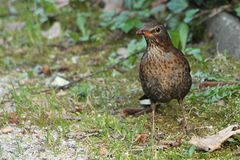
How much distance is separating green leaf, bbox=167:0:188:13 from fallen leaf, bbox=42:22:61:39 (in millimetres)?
1526

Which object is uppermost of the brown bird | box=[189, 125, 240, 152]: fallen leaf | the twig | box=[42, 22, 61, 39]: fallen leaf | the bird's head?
the bird's head

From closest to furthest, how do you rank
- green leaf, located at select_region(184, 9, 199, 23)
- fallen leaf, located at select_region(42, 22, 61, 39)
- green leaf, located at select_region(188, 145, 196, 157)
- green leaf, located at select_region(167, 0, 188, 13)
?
green leaf, located at select_region(188, 145, 196, 157), green leaf, located at select_region(184, 9, 199, 23), green leaf, located at select_region(167, 0, 188, 13), fallen leaf, located at select_region(42, 22, 61, 39)

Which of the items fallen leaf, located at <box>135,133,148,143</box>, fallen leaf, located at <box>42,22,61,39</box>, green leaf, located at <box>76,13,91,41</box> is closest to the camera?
fallen leaf, located at <box>135,133,148,143</box>

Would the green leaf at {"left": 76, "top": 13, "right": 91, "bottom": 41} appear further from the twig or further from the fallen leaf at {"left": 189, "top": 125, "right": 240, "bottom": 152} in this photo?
the fallen leaf at {"left": 189, "top": 125, "right": 240, "bottom": 152}

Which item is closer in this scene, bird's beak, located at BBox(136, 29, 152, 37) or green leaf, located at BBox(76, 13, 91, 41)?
bird's beak, located at BBox(136, 29, 152, 37)

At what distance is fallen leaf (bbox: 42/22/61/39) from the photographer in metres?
8.24

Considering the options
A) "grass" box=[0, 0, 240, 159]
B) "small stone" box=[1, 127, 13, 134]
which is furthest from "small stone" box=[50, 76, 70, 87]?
"small stone" box=[1, 127, 13, 134]

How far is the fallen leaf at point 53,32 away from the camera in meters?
8.24

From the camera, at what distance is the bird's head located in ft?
16.7

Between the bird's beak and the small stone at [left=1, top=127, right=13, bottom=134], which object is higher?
the bird's beak

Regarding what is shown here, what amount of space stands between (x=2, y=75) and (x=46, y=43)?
105 centimetres

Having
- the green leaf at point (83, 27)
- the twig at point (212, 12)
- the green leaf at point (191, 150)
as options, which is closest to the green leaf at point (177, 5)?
the twig at point (212, 12)

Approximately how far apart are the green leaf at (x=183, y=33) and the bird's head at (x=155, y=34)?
1.78 meters

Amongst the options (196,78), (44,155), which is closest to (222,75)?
(196,78)
